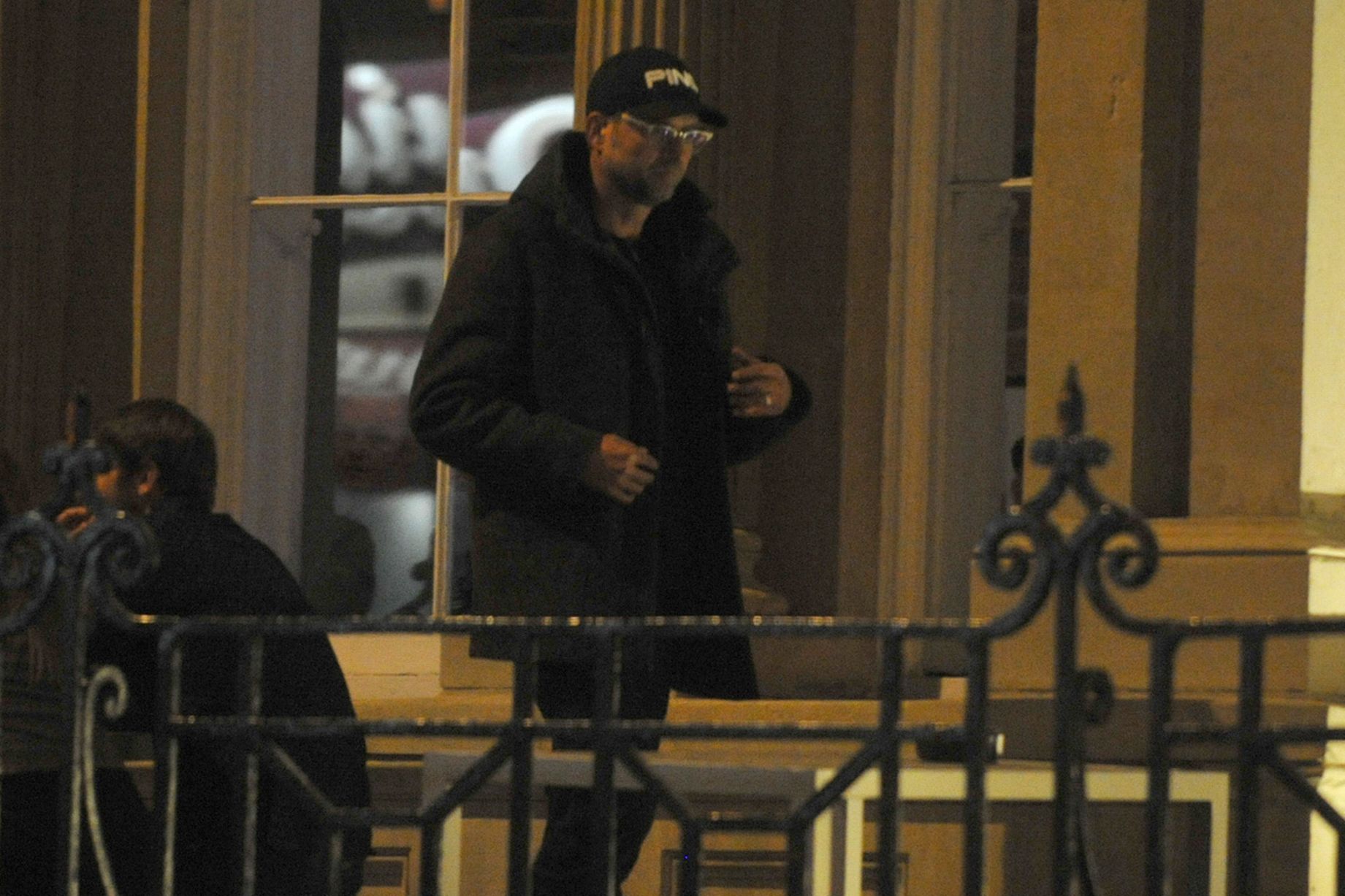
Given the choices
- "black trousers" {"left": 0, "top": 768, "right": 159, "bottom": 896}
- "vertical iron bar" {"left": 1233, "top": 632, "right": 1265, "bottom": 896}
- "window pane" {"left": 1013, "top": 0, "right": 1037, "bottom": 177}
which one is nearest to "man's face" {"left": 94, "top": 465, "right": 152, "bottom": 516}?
"black trousers" {"left": 0, "top": 768, "right": 159, "bottom": 896}

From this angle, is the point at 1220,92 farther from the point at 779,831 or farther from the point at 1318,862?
the point at 779,831

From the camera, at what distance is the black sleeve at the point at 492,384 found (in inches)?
144

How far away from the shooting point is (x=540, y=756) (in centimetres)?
339

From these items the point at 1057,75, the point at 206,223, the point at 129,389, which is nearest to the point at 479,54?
the point at 206,223

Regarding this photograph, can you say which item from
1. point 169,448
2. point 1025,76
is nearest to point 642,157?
point 169,448

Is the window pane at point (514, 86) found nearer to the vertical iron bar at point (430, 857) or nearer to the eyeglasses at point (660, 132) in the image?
the eyeglasses at point (660, 132)

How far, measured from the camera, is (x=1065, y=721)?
2.63 m

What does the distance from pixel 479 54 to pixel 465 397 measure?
2.30m

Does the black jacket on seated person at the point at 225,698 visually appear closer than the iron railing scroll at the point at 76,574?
No

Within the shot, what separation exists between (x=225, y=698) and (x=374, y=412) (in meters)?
2.26

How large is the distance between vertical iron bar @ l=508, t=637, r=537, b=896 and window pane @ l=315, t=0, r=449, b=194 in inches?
130

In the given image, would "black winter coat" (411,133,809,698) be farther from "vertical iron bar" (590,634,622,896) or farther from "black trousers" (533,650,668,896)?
"vertical iron bar" (590,634,622,896)

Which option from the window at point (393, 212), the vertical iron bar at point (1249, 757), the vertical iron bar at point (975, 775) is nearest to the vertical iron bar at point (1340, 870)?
the vertical iron bar at point (1249, 757)

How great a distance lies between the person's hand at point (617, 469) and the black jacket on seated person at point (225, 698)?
528 mm
